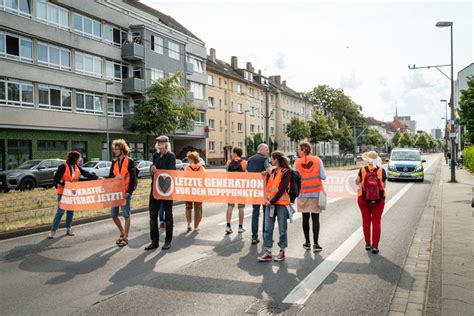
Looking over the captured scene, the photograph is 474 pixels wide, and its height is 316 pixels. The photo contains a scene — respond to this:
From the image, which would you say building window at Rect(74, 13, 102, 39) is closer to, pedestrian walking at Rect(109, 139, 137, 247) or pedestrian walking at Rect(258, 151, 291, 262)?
pedestrian walking at Rect(109, 139, 137, 247)

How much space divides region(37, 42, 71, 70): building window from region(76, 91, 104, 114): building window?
2462 millimetres

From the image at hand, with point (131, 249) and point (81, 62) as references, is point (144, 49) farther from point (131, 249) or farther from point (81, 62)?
point (131, 249)

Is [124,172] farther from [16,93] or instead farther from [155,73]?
[155,73]

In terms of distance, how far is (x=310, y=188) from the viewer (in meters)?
7.92

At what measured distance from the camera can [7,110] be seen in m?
28.8

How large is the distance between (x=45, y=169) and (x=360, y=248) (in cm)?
1908

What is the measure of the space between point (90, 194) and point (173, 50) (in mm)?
39435

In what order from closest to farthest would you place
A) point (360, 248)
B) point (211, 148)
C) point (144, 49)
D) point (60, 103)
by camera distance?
point (360, 248), point (60, 103), point (144, 49), point (211, 148)

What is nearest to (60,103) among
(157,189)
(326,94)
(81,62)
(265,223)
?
(81,62)

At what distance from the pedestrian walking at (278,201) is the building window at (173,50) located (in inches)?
1612

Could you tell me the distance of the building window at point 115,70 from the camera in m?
38.6

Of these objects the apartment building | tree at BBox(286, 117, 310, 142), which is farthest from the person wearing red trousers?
tree at BBox(286, 117, 310, 142)

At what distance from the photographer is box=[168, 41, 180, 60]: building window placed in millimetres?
45981

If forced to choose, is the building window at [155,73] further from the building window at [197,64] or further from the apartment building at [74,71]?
the building window at [197,64]
